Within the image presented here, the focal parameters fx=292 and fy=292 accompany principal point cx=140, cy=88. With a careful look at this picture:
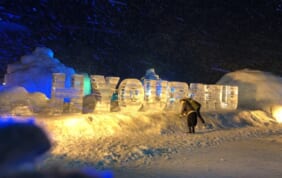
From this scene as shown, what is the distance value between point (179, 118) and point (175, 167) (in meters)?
7.70

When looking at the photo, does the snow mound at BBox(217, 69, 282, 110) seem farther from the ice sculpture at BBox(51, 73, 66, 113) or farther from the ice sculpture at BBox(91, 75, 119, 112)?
the ice sculpture at BBox(51, 73, 66, 113)

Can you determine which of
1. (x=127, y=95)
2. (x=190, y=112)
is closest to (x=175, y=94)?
(x=190, y=112)

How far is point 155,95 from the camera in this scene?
14250 millimetres

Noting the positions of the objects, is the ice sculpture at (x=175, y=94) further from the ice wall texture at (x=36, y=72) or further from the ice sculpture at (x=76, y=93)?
the ice wall texture at (x=36, y=72)

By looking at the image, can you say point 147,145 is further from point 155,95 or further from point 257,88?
point 257,88

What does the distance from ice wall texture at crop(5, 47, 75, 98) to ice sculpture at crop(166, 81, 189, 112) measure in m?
5.34

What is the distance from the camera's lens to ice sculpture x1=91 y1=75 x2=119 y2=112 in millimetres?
12500

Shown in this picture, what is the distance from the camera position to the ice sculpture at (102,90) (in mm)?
12500

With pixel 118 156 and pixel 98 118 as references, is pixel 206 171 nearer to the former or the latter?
pixel 118 156

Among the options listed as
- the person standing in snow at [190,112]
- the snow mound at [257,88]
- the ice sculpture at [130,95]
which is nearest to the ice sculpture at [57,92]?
the ice sculpture at [130,95]

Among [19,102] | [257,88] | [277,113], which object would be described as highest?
[257,88]

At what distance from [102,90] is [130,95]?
4.67ft

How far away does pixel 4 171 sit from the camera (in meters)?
5.46

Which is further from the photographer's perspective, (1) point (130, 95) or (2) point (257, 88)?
(2) point (257, 88)
